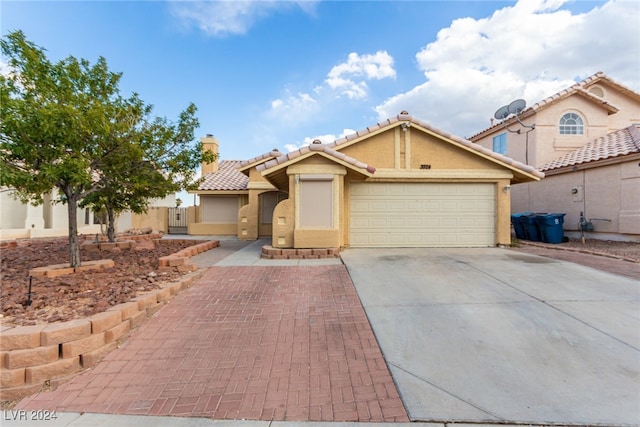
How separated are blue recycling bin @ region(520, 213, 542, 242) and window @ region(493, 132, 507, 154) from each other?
7.28 m

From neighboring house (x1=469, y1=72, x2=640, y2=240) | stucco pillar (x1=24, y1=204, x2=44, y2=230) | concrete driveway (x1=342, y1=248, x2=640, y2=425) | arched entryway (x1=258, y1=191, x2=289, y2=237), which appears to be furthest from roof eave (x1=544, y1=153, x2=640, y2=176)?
stucco pillar (x1=24, y1=204, x2=44, y2=230)

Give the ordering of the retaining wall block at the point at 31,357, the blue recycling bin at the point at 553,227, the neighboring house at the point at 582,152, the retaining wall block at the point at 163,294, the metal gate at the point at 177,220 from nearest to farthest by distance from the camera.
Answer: the retaining wall block at the point at 31,357 → the retaining wall block at the point at 163,294 → the neighboring house at the point at 582,152 → the blue recycling bin at the point at 553,227 → the metal gate at the point at 177,220

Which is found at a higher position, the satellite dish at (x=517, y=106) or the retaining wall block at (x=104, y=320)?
the satellite dish at (x=517, y=106)

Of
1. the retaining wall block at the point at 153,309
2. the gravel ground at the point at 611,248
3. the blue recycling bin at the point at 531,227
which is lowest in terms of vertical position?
the retaining wall block at the point at 153,309

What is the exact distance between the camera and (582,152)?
1378 centimetres

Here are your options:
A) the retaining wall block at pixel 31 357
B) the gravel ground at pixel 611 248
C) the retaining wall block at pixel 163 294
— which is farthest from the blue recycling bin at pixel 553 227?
the retaining wall block at pixel 31 357

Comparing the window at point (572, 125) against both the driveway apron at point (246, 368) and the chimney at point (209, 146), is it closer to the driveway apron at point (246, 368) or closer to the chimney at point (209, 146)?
the driveway apron at point (246, 368)

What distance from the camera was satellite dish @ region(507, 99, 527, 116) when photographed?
15.5 metres

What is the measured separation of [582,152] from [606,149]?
1.29 meters

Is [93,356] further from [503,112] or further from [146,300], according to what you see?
[503,112]

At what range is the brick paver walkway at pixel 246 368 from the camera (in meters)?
2.61

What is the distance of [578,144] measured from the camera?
15617 mm

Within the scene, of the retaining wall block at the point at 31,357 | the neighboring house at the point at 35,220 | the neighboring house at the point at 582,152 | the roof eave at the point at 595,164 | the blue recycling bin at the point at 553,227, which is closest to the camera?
the retaining wall block at the point at 31,357

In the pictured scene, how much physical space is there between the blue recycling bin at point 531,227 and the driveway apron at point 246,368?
36.3 feet
